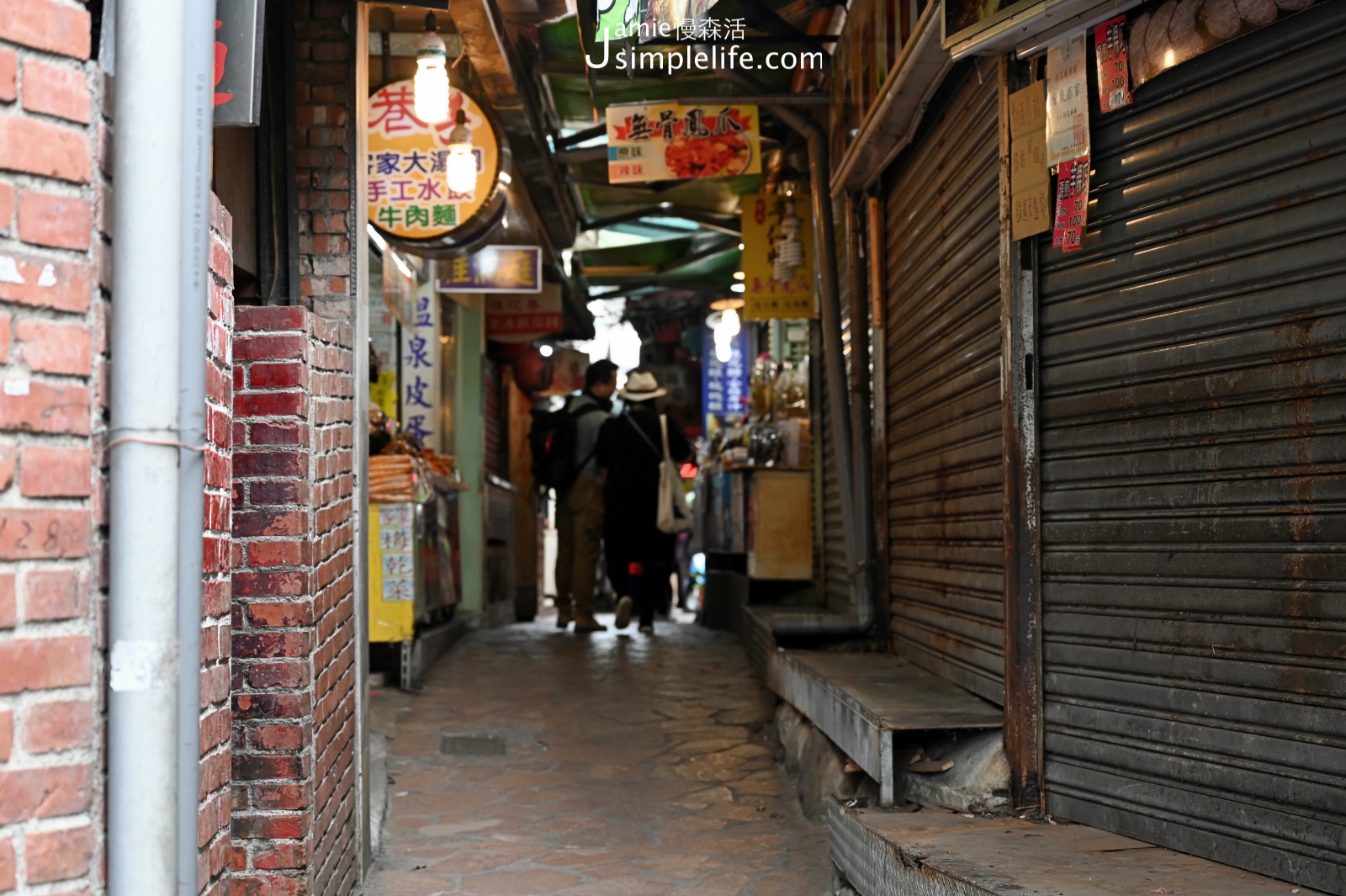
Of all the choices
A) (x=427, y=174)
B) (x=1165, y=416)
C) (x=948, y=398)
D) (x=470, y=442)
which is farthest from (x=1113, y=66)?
(x=470, y=442)

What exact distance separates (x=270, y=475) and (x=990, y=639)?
124 inches

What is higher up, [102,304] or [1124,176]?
[1124,176]

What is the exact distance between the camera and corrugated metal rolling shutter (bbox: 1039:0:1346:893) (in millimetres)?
3697

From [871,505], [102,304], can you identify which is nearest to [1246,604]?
[102,304]

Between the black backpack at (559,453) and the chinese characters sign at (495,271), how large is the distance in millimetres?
1313

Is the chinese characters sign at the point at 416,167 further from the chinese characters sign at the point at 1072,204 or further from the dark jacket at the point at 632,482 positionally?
the dark jacket at the point at 632,482

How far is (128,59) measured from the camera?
2.30 metres

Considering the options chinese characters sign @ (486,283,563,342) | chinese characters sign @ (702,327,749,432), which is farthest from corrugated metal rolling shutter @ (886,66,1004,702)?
chinese characters sign @ (702,327,749,432)

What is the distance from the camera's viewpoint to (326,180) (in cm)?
500

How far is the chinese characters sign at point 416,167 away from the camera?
25.7 feet

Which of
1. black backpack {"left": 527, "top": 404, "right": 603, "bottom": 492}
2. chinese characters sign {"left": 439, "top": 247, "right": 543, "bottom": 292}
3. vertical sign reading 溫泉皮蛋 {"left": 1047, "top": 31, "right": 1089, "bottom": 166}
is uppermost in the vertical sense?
chinese characters sign {"left": 439, "top": 247, "right": 543, "bottom": 292}

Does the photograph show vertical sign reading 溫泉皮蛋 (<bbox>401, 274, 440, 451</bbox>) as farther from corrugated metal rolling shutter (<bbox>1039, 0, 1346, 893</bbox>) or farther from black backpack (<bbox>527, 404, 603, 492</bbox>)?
corrugated metal rolling shutter (<bbox>1039, 0, 1346, 893</bbox>)

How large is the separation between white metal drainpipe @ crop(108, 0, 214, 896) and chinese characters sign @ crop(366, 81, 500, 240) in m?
5.56

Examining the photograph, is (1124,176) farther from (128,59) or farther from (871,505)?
(871,505)
